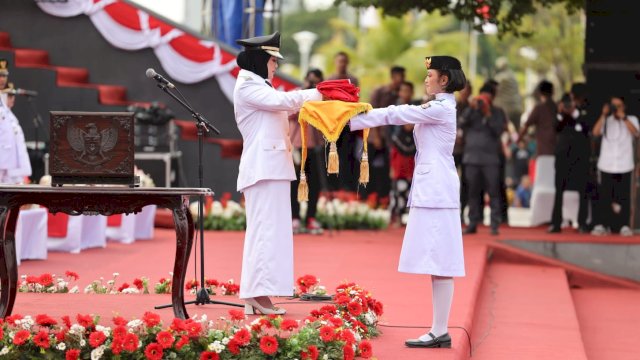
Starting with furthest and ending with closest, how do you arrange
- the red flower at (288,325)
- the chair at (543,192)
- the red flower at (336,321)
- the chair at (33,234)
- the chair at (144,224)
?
the chair at (543,192), the chair at (144,224), the chair at (33,234), the red flower at (336,321), the red flower at (288,325)

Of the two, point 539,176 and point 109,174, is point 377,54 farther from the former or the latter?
point 109,174

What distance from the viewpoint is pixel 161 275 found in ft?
39.6

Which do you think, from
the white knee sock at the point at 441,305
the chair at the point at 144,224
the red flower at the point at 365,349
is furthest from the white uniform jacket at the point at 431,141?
the chair at the point at 144,224

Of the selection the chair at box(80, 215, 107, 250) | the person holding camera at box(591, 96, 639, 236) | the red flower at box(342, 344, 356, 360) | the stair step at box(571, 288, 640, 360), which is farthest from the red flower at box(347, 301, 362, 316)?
the person holding camera at box(591, 96, 639, 236)

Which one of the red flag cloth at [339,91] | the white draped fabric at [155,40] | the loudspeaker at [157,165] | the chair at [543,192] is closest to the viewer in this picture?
the red flag cloth at [339,91]

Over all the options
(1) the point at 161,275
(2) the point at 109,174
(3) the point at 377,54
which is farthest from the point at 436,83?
(3) the point at 377,54

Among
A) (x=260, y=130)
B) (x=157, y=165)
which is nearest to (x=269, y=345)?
(x=260, y=130)

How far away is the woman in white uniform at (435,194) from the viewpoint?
823 centimetres

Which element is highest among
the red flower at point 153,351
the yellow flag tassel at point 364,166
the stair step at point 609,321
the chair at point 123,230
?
the yellow flag tassel at point 364,166

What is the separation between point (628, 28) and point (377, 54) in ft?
117

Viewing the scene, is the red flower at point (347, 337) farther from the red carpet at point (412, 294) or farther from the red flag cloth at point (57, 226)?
the red flag cloth at point (57, 226)

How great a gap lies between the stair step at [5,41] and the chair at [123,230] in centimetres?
556

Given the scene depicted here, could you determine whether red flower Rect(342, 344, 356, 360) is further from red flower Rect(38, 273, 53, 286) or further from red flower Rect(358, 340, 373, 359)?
red flower Rect(38, 273, 53, 286)

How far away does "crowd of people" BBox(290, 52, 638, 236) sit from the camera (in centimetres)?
1712
